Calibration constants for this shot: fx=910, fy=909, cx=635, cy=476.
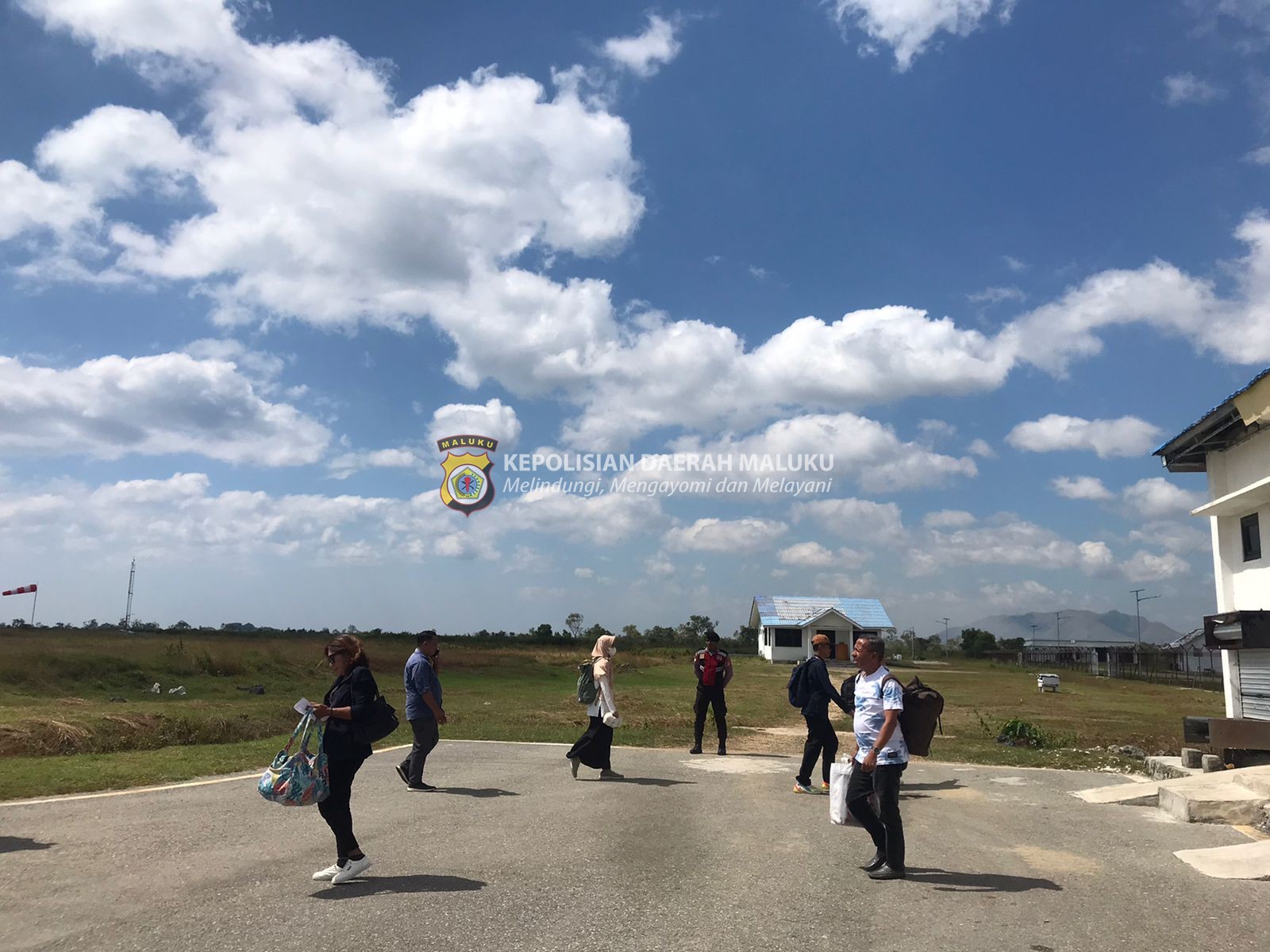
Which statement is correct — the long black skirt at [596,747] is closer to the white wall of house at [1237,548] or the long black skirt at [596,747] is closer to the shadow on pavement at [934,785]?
the shadow on pavement at [934,785]

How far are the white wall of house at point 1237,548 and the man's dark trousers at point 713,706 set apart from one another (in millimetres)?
7222

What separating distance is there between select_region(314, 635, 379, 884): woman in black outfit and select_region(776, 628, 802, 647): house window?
60.5 metres

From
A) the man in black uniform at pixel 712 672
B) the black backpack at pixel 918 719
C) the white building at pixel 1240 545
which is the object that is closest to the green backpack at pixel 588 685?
the man in black uniform at pixel 712 672

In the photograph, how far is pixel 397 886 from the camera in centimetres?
638

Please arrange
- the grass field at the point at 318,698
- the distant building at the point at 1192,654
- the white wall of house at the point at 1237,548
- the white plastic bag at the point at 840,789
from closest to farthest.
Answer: the white plastic bag at the point at 840,789 < the white wall of house at the point at 1237,548 < the grass field at the point at 318,698 < the distant building at the point at 1192,654

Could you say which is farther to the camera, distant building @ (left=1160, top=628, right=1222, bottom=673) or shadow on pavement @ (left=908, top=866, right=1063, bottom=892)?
distant building @ (left=1160, top=628, right=1222, bottom=673)

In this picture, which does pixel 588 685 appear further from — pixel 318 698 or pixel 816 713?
pixel 318 698

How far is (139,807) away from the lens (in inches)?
363

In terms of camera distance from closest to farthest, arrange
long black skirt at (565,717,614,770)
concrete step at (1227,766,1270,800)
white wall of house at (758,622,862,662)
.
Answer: concrete step at (1227,766,1270,800) → long black skirt at (565,717,614,770) → white wall of house at (758,622,862,662)

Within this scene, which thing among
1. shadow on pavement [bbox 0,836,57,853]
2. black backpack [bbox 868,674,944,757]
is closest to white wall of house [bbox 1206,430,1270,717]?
black backpack [bbox 868,674,944,757]

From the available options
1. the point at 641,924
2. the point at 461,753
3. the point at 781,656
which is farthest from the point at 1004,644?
the point at 641,924

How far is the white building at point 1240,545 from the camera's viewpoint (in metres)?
11.9

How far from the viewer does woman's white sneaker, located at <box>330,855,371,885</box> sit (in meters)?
6.36

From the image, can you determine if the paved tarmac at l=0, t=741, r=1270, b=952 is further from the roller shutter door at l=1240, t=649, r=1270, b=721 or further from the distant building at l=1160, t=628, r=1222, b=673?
the distant building at l=1160, t=628, r=1222, b=673
